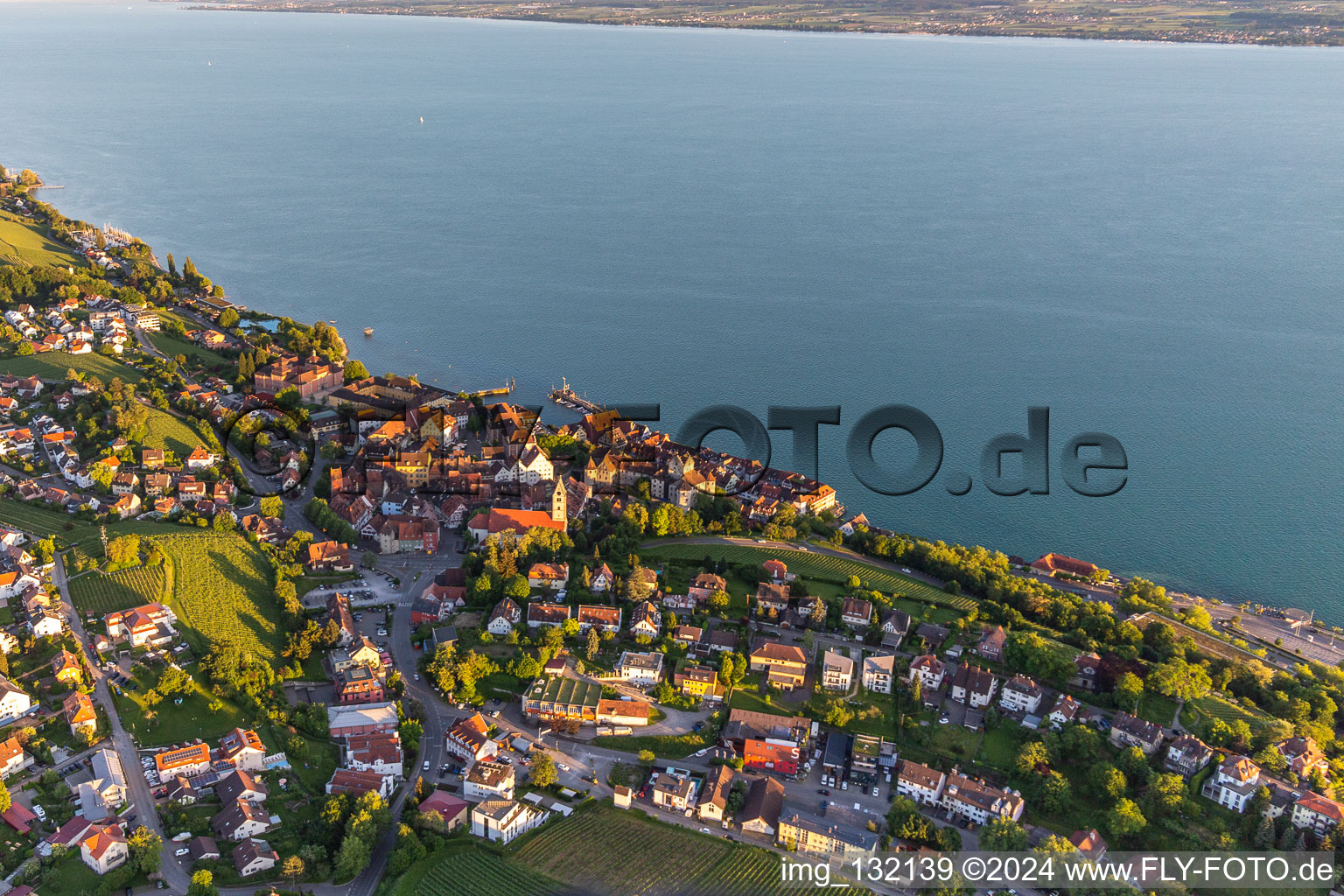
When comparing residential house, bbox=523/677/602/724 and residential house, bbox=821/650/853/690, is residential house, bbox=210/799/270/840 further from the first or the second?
residential house, bbox=821/650/853/690

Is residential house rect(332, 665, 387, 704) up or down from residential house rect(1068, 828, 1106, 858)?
up

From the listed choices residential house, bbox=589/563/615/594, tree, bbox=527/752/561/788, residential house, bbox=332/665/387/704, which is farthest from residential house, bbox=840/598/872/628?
residential house, bbox=332/665/387/704

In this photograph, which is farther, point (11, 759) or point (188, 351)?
point (188, 351)

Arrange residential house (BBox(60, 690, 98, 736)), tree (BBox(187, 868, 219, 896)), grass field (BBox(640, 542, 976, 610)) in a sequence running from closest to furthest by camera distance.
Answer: tree (BBox(187, 868, 219, 896))
residential house (BBox(60, 690, 98, 736))
grass field (BBox(640, 542, 976, 610))

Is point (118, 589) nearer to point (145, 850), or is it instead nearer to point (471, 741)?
point (145, 850)

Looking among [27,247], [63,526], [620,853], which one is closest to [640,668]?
[620,853]

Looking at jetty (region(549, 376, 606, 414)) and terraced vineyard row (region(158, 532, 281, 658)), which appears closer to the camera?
terraced vineyard row (region(158, 532, 281, 658))

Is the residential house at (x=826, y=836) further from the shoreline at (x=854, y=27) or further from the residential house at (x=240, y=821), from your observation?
the shoreline at (x=854, y=27)
